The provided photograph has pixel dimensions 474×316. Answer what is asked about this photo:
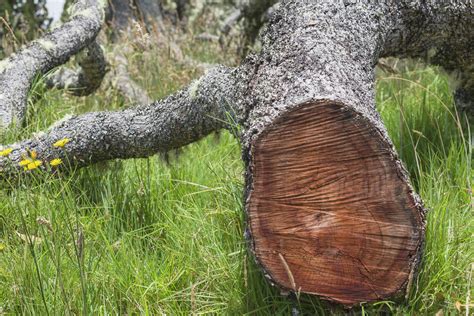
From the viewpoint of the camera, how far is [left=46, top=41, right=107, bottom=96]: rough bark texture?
4.51 m

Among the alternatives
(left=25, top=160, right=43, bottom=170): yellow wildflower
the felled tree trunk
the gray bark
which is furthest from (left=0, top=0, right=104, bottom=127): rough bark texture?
the gray bark

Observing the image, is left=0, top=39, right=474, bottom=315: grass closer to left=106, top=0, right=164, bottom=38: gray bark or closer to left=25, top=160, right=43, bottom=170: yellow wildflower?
left=25, top=160, right=43, bottom=170: yellow wildflower

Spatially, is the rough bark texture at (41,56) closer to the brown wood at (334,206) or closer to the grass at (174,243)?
the grass at (174,243)

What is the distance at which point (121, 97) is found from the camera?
505 centimetres

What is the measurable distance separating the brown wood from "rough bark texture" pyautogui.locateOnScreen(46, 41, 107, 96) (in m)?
3.08

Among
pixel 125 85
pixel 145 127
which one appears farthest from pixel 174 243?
pixel 125 85

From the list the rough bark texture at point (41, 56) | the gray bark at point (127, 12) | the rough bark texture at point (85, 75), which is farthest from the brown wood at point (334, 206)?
the gray bark at point (127, 12)

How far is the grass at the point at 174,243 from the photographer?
191 centimetres

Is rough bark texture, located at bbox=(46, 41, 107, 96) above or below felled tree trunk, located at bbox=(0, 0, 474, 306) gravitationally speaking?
above

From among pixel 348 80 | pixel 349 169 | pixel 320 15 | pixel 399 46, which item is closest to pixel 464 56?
pixel 399 46

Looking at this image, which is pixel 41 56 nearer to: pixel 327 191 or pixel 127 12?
pixel 327 191

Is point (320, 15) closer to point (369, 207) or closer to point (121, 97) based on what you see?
point (369, 207)

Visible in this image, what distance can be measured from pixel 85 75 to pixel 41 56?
0.79 m

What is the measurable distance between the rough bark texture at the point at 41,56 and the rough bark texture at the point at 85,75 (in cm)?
31
